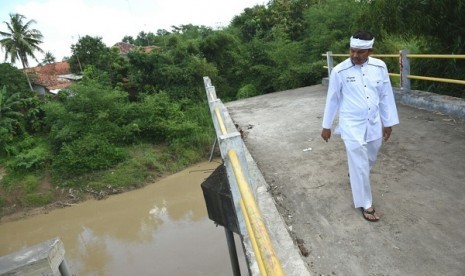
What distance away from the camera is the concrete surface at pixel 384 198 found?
8.61 feet

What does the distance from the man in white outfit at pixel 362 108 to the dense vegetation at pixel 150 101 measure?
26.6 feet

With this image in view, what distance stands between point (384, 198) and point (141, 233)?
9.32m

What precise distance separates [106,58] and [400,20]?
705 inches

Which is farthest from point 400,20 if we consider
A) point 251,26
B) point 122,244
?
point 251,26

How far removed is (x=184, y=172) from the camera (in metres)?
14.8

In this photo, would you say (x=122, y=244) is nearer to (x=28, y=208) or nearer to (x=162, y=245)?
(x=162, y=245)

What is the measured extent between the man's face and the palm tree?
30.1m

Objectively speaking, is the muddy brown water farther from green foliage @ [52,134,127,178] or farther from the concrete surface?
the concrete surface

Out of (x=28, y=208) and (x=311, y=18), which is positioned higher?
(x=311, y=18)

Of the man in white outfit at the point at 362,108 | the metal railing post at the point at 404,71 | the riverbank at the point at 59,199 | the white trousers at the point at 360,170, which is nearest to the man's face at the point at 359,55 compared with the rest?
the man in white outfit at the point at 362,108

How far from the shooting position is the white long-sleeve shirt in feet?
10.1

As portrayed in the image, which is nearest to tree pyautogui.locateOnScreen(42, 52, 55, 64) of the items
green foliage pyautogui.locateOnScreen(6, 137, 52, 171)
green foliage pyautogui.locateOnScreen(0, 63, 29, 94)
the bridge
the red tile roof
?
the red tile roof

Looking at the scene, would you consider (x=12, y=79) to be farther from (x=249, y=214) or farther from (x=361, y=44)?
(x=249, y=214)

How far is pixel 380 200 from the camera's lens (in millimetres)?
3420
